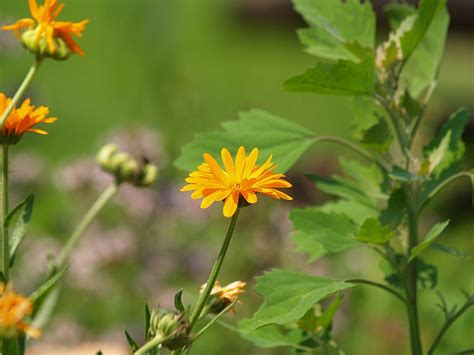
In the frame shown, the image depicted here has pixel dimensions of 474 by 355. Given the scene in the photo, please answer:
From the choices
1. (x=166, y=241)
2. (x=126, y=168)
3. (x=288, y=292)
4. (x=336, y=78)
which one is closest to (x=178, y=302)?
(x=288, y=292)

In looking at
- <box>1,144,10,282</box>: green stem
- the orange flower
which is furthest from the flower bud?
<box>1,144,10,282</box>: green stem

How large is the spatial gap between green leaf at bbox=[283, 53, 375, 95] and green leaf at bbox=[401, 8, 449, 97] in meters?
0.17

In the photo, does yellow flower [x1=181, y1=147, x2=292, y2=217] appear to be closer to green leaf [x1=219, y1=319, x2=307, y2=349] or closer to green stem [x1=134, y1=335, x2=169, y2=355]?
green stem [x1=134, y1=335, x2=169, y2=355]

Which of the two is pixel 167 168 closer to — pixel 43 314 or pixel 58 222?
pixel 58 222

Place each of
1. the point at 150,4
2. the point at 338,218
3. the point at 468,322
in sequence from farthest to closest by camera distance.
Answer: the point at 150,4 → the point at 468,322 → the point at 338,218

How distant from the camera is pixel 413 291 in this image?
1.01m

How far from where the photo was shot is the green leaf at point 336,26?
1057mm

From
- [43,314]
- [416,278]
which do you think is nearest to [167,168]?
[43,314]

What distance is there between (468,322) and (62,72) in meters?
4.12

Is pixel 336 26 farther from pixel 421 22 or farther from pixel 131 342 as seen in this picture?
pixel 131 342

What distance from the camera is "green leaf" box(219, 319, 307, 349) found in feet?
3.17

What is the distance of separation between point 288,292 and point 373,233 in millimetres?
97

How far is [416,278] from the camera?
3.34 ft

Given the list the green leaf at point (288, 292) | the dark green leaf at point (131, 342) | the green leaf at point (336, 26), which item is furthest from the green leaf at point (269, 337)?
the green leaf at point (336, 26)
